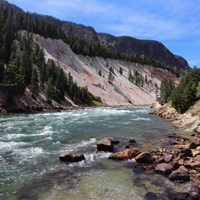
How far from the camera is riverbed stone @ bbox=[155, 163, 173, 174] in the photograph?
2437 centimetres

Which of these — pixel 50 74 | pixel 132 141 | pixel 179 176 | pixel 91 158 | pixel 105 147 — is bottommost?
pixel 91 158

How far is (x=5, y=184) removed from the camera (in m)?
21.6

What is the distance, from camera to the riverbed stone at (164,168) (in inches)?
959

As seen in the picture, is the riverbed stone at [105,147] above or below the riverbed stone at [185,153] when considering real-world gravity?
below

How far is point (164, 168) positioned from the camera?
80.9 feet

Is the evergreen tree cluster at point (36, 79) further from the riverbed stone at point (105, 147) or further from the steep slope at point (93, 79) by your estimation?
the riverbed stone at point (105, 147)

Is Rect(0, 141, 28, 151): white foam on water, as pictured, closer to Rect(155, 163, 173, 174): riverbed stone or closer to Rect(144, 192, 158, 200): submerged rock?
Rect(155, 163, 173, 174): riverbed stone

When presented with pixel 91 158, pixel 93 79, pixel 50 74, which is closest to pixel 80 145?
pixel 91 158

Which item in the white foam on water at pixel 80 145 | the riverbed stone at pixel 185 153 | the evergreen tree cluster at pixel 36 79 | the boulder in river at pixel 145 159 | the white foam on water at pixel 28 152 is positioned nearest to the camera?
the boulder in river at pixel 145 159

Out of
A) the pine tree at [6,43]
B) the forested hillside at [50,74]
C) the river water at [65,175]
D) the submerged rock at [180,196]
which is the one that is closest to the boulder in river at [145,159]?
the river water at [65,175]

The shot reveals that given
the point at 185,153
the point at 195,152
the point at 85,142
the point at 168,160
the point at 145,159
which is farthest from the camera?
the point at 85,142

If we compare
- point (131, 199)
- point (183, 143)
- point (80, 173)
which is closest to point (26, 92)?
point (183, 143)

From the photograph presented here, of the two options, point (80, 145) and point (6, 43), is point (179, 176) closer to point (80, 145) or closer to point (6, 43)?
point (80, 145)

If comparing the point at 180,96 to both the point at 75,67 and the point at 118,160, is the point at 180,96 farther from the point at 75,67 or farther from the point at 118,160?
the point at 75,67
